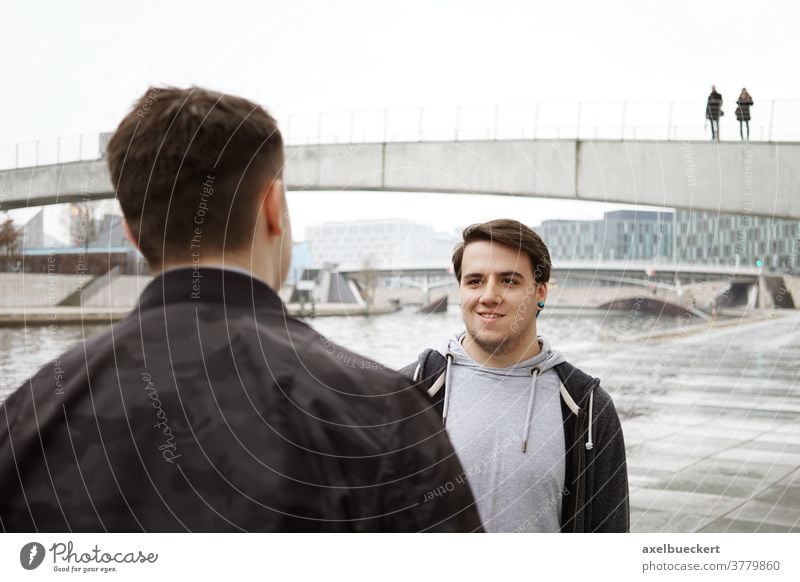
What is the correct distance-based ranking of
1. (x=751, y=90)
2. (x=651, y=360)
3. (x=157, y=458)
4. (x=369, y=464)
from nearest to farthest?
1. (x=369, y=464)
2. (x=157, y=458)
3. (x=751, y=90)
4. (x=651, y=360)

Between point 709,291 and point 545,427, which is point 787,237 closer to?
point 709,291

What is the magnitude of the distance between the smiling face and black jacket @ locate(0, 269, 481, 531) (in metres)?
0.35

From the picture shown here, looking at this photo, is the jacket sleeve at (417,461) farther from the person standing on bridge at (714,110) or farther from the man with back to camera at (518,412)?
the person standing on bridge at (714,110)

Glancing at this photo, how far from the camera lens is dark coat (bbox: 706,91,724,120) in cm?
152

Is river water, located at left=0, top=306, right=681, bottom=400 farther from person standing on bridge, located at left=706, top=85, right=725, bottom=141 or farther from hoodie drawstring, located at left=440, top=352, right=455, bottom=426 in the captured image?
person standing on bridge, located at left=706, top=85, right=725, bottom=141

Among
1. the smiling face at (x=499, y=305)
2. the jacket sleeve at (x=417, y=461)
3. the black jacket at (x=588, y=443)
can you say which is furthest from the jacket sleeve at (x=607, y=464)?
the jacket sleeve at (x=417, y=461)

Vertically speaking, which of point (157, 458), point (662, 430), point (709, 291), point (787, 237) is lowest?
point (662, 430)

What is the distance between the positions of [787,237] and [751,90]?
11.8 inches

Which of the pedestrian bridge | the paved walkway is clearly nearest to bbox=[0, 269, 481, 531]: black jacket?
the pedestrian bridge

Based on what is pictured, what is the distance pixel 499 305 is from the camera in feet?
3.80

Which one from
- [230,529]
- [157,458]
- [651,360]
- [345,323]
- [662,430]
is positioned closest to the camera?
[157,458]

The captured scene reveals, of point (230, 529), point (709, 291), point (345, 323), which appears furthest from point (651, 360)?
point (230, 529)

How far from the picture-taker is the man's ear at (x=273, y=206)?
2.82ft

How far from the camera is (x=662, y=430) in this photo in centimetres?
281
